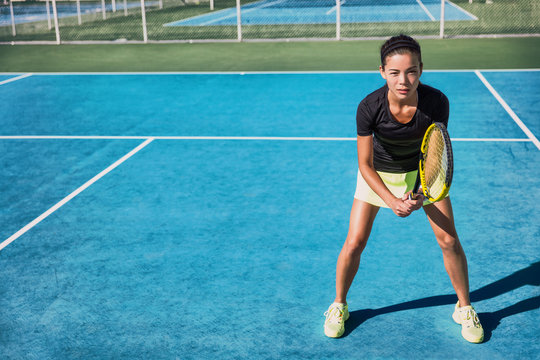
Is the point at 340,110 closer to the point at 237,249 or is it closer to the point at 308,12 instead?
the point at 237,249

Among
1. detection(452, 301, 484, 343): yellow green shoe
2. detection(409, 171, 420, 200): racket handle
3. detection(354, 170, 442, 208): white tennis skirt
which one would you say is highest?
detection(409, 171, 420, 200): racket handle

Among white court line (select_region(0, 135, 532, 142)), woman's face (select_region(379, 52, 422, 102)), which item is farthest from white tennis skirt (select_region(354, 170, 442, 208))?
white court line (select_region(0, 135, 532, 142))

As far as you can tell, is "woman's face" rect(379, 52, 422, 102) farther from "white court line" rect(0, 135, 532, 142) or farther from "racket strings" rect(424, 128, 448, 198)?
"white court line" rect(0, 135, 532, 142)

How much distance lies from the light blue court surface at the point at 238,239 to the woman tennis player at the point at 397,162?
210mm

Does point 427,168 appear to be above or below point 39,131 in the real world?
above

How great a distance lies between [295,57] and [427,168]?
12.3 metres

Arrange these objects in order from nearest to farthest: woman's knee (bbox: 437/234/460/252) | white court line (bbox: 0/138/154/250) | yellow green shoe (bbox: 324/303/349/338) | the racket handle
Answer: the racket handle
woman's knee (bbox: 437/234/460/252)
yellow green shoe (bbox: 324/303/349/338)
white court line (bbox: 0/138/154/250)

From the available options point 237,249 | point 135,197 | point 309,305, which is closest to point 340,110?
point 135,197

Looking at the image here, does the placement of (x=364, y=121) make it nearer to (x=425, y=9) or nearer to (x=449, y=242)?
(x=449, y=242)

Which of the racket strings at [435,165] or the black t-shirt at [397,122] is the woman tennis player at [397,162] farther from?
the racket strings at [435,165]

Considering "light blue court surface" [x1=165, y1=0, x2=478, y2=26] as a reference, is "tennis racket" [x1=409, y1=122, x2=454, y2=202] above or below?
below

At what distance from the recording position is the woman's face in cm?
341

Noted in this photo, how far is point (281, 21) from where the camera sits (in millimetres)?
23781

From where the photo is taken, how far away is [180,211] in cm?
625
